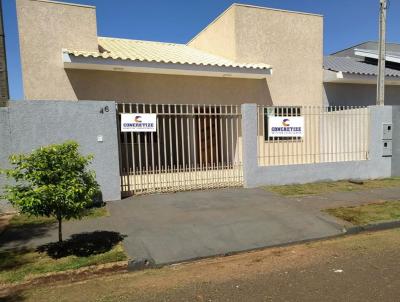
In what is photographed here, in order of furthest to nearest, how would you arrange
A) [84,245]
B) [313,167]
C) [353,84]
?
[353,84]
[313,167]
[84,245]

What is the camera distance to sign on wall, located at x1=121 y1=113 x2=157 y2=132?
25.2 ft

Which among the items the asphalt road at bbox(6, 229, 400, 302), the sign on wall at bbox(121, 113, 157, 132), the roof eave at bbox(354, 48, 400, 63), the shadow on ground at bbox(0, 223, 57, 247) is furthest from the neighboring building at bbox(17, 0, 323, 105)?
the asphalt road at bbox(6, 229, 400, 302)

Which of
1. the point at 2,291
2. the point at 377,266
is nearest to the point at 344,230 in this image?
the point at 377,266

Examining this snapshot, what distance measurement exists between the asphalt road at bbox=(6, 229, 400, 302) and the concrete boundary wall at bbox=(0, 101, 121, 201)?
11.8 ft

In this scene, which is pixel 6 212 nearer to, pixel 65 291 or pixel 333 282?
pixel 65 291

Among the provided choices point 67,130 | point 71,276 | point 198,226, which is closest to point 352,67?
point 198,226

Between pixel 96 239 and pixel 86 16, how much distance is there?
7.06m

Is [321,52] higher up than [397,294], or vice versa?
[321,52]

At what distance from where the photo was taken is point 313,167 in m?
9.65

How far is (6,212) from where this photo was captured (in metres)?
6.80

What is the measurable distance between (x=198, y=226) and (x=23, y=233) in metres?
2.95

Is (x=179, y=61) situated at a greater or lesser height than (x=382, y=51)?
lesser

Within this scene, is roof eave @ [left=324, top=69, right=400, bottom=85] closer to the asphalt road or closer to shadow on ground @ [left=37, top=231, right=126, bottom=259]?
the asphalt road

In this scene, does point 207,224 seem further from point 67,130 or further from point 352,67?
point 352,67
